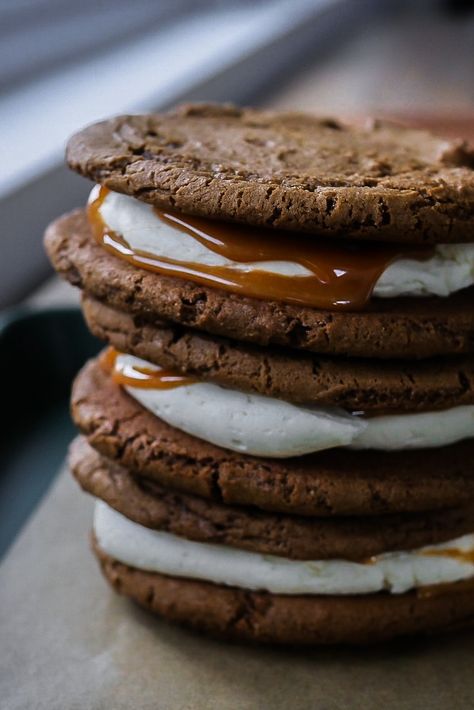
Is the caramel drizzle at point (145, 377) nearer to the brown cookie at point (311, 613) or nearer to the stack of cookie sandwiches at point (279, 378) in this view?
the stack of cookie sandwiches at point (279, 378)

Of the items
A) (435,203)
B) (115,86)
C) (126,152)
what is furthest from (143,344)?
(115,86)

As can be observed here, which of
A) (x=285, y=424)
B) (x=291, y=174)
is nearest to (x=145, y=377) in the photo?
(x=285, y=424)

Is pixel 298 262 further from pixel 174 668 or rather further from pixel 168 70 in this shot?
pixel 168 70

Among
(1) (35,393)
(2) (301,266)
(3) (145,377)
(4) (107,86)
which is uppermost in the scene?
(2) (301,266)

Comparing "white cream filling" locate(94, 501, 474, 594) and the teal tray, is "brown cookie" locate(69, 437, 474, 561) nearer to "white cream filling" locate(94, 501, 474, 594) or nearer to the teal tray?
"white cream filling" locate(94, 501, 474, 594)

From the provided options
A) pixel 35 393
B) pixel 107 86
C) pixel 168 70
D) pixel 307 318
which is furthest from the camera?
pixel 168 70

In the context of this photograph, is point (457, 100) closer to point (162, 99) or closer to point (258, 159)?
point (162, 99)

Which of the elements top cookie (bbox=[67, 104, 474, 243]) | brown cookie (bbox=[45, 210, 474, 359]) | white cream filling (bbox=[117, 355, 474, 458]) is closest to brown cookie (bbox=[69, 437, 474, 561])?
white cream filling (bbox=[117, 355, 474, 458])
